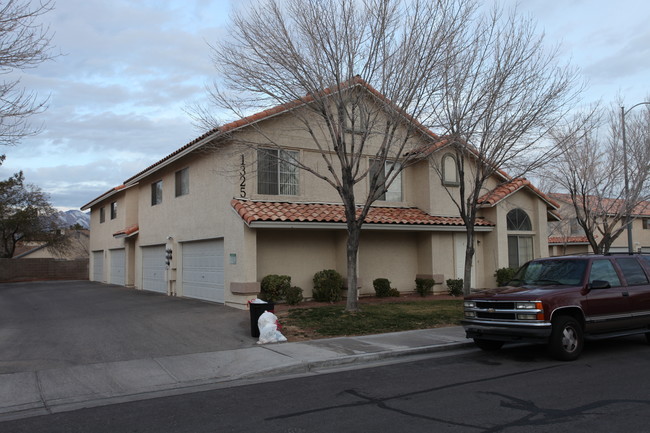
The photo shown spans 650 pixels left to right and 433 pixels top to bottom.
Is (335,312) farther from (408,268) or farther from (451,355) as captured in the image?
(408,268)

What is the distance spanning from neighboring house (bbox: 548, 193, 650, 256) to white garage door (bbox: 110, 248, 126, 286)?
22672 millimetres

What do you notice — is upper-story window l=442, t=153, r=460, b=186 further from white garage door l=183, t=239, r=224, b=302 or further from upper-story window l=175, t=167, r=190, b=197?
upper-story window l=175, t=167, r=190, b=197

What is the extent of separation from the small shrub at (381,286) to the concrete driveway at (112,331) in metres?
5.34

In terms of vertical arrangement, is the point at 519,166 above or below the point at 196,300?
above

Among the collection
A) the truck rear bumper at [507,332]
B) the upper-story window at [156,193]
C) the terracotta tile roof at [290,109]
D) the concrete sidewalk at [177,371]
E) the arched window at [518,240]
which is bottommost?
the concrete sidewalk at [177,371]

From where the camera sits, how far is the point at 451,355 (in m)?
10.0

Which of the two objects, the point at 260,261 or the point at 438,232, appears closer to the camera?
the point at 260,261

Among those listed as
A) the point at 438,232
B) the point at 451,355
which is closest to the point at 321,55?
the point at 451,355

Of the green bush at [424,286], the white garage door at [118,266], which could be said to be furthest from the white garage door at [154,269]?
the green bush at [424,286]

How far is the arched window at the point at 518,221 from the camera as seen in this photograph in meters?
21.7

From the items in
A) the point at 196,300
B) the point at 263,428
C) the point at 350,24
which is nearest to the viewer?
the point at 263,428

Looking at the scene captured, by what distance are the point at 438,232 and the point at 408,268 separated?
1738mm

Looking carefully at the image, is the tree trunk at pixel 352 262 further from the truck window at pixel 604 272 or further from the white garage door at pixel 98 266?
the white garage door at pixel 98 266

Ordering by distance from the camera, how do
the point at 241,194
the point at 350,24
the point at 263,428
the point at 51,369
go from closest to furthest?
the point at 263,428 → the point at 51,369 → the point at 350,24 → the point at 241,194
